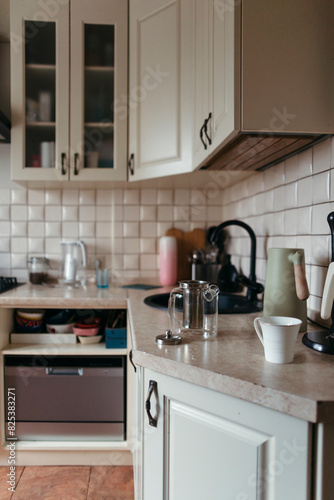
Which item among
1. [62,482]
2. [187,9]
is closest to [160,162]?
[187,9]

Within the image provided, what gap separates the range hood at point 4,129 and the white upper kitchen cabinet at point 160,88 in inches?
25.0

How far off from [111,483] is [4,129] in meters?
1.77

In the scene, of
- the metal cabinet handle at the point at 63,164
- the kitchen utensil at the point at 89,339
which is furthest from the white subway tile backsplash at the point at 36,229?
the kitchen utensil at the point at 89,339

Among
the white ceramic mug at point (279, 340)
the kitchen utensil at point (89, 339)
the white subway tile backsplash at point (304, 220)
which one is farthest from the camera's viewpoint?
the kitchen utensil at point (89, 339)

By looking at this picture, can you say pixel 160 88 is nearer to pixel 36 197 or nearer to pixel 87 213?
pixel 87 213

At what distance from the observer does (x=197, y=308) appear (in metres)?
1.13

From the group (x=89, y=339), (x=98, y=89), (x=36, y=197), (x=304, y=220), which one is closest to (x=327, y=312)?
(x=304, y=220)

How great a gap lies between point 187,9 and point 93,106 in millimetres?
679

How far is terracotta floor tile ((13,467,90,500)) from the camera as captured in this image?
1.64 metres

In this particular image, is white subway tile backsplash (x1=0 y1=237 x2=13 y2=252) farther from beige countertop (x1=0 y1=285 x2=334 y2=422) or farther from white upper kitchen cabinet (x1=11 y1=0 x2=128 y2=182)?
beige countertop (x1=0 y1=285 x2=334 y2=422)

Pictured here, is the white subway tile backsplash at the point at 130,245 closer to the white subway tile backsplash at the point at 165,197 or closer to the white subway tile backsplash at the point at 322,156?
→ the white subway tile backsplash at the point at 165,197

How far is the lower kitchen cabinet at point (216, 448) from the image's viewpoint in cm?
71

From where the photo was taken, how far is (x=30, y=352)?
1858 mm

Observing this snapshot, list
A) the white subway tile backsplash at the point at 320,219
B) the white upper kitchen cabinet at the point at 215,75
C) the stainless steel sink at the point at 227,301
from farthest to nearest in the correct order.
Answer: the stainless steel sink at the point at 227,301, the white subway tile backsplash at the point at 320,219, the white upper kitchen cabinet at the point at 215,75
